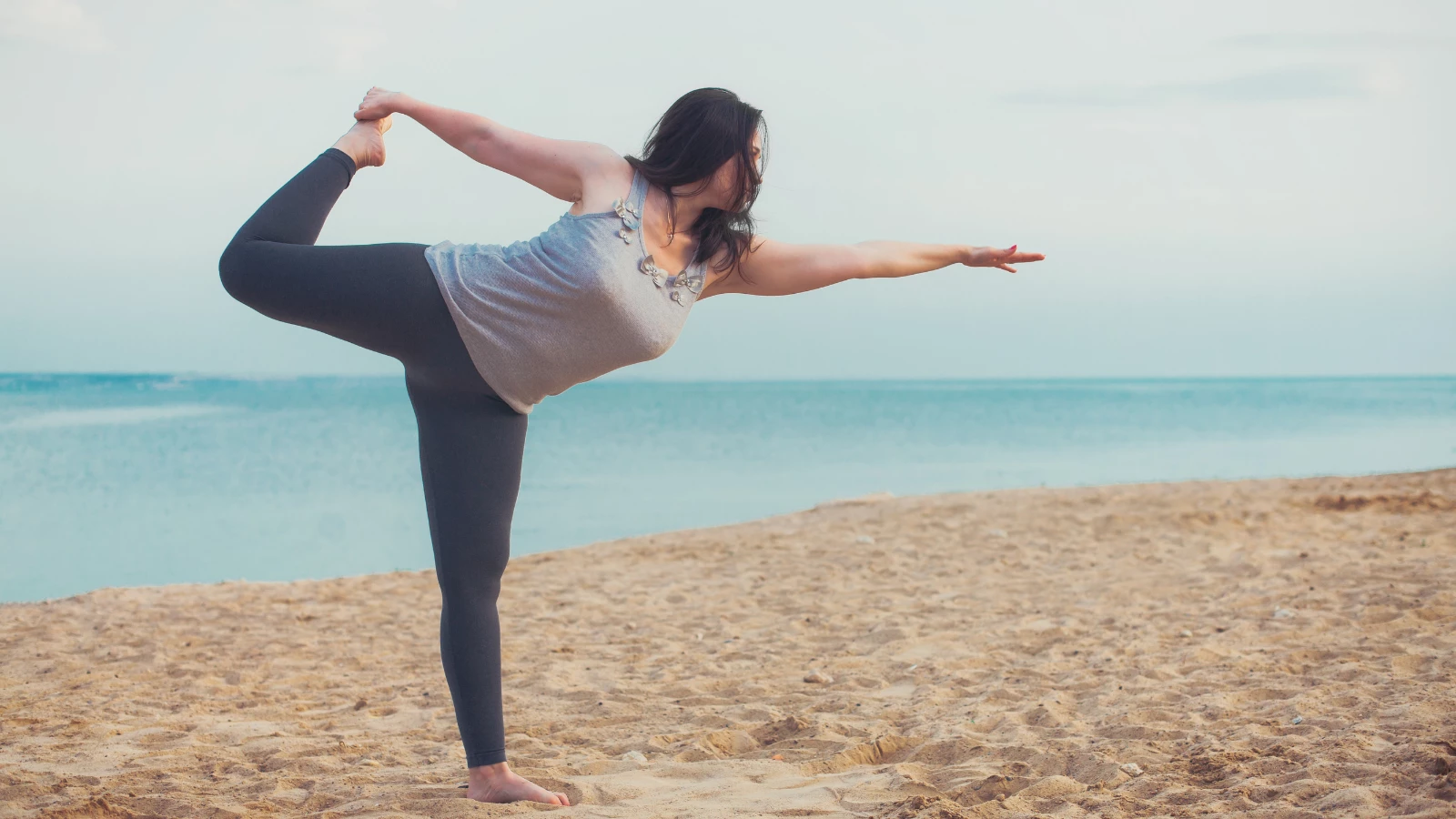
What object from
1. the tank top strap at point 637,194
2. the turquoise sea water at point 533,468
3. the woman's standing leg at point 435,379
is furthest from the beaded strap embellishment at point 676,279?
the turquoise sea water at point 533,468

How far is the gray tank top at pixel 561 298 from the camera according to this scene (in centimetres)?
224

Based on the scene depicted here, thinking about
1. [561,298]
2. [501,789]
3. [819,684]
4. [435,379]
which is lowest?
[819,684]

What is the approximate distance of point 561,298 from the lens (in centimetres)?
224

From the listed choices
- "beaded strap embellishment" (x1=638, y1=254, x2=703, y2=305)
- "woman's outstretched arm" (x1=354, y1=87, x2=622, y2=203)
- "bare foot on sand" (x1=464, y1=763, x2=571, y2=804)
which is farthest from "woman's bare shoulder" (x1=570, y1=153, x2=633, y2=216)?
"bare foot on sand" (x1=464, y1=763, x2=571, y2=804)

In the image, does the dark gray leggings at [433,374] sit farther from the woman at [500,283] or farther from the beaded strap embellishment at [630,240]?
the beaded strap embellishment at [630,240]

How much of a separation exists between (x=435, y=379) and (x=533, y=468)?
55.3 ft

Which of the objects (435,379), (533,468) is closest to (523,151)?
(435,379)

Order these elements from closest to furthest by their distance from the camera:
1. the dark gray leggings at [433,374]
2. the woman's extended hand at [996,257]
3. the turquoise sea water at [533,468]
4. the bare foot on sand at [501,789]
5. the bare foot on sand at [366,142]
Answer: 1. the dark gray leggings at [433,374]
2. the bare foot on sand at [366,142]
3. the bare foot on sand at [501,789]
4. the woman's extended hand at [996,257]
5. the turquoise sea water at [533,468]

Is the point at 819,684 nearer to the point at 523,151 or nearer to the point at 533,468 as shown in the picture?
the point at 523,151

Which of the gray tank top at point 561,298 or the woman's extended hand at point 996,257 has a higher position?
the woman's extended hand at point 996,257

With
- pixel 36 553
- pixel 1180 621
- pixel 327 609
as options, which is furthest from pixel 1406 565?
pixel 36 553

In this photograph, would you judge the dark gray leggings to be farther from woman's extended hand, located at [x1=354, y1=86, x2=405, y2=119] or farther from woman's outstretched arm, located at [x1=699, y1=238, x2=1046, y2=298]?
woman's outstretched arm, located at [x1=699, y1=238, x2=1046, y2=298]

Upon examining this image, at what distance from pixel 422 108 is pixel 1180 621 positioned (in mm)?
4045

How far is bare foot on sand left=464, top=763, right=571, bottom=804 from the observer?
264 cm
